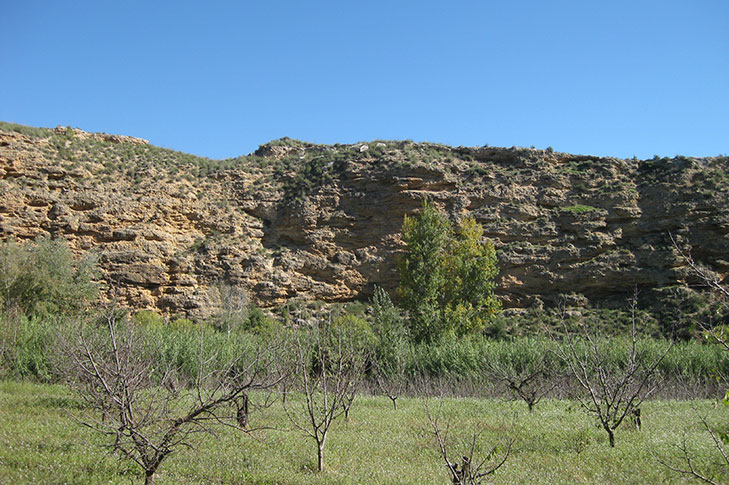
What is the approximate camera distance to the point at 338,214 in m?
39.8

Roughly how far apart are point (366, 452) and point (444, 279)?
25.3 meters

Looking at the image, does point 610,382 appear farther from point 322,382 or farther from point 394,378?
point 394,378

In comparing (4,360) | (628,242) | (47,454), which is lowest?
(4,360)

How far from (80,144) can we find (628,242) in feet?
138

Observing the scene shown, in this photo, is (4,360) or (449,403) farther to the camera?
(4,360)

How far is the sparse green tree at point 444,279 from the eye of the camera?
3178 cm

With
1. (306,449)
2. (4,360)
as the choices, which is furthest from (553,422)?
(4,360)

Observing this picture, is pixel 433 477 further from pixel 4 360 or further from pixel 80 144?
pixel 80 144

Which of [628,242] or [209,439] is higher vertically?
[628,242]

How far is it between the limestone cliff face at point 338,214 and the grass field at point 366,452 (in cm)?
2227

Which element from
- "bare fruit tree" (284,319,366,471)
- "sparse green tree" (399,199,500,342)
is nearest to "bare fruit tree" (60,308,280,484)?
"bare fruit tree" (284,319,366,471)

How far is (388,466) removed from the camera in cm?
866

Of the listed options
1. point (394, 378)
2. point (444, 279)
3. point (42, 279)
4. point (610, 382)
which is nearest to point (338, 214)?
point (444, 279)

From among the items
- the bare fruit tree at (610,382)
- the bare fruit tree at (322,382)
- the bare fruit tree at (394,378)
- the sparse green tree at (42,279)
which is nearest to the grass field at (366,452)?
the bare fruit tree at (322,382)
